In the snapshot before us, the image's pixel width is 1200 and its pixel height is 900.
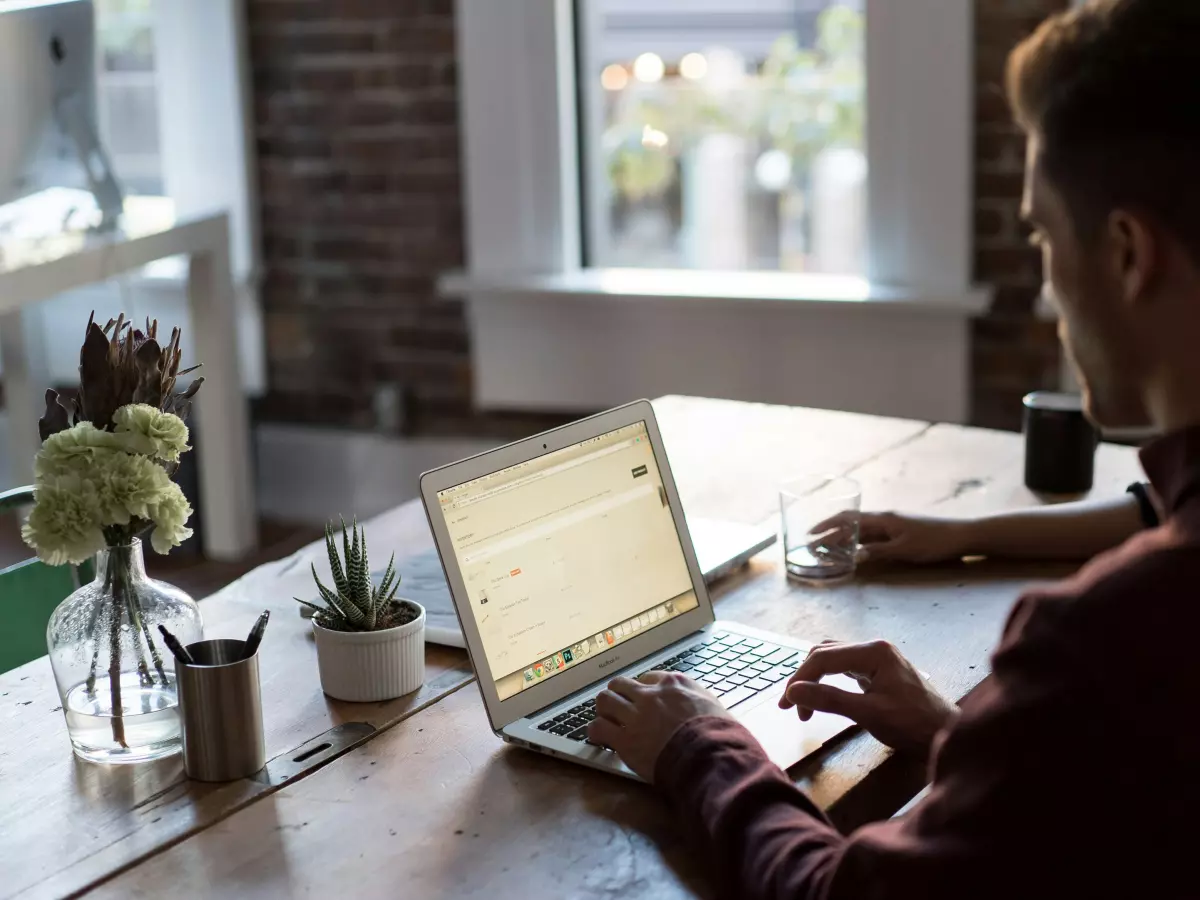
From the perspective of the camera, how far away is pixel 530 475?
4.90ft

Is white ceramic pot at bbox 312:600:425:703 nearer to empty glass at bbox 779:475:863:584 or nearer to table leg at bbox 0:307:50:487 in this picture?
empty glass at bbox 779:475:863:584

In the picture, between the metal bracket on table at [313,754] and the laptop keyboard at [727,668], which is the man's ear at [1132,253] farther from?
the metal bracket on table at [313,754]

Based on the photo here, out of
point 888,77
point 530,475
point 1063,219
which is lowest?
point 530,475

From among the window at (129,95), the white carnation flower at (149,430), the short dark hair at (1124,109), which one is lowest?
the white carnation flower at (149,430)

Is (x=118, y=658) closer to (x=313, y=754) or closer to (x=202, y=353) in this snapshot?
(x=313, y=754)

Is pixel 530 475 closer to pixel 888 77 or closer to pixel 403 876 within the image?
pixel 403 876

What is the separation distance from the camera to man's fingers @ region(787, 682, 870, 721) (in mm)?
1405

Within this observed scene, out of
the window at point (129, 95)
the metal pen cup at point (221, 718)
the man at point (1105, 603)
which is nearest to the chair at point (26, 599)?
the metal pen cup at point (221, 718)

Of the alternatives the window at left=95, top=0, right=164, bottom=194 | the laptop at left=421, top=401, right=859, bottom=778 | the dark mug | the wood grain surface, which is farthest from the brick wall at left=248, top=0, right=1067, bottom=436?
the laptop at left=421, top=401, right=859, bottom=778

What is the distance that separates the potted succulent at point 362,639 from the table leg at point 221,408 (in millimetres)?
2333

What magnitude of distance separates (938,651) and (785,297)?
2.02m

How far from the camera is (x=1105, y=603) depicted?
3.14ft

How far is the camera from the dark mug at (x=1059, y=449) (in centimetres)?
213

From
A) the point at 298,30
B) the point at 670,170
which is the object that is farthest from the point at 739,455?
the point at 298,30
